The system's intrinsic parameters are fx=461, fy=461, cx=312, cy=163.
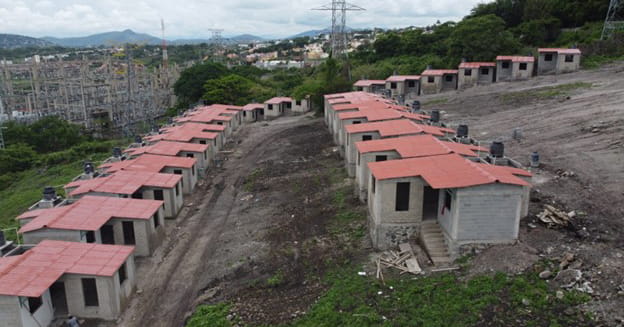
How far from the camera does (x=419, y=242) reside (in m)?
17.8

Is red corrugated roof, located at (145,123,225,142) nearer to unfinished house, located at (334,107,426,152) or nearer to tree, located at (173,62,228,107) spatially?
unfinished house, located at (334,107,426,152)

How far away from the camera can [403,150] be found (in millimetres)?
21156

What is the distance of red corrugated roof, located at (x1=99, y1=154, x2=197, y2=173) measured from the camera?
26672 millimetres

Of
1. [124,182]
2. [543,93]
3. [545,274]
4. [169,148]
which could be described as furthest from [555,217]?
[543,93]

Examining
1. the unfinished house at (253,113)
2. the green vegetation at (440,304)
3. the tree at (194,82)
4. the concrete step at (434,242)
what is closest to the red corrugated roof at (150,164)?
the green vegetation at (440,304)

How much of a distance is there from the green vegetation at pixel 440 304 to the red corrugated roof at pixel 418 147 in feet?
22.1

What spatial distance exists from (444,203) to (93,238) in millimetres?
14060

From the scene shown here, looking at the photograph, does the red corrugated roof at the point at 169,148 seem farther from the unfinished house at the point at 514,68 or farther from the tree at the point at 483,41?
the tree at the point at 483,41

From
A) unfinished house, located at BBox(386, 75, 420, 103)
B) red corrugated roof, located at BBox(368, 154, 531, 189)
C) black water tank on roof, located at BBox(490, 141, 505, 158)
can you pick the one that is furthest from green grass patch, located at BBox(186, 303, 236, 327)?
unfinished house, located at BBox(386, 75, 420, 103)

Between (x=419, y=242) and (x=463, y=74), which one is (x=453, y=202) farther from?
(x=463, y=74)

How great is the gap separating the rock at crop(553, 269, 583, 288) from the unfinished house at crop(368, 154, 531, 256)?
2300mm

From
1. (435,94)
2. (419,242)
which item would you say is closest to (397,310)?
(419,242)

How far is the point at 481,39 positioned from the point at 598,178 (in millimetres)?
37856

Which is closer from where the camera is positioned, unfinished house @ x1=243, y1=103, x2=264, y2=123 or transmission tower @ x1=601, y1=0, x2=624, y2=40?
transmission tower @ x1=601, y1=0, x2=624, y2=40
